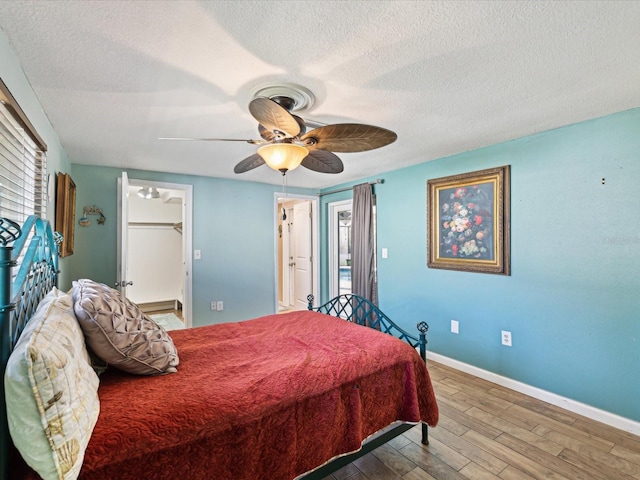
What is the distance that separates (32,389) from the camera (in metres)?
0.80

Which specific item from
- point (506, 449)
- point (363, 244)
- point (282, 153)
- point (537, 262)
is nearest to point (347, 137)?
point (282, 153)

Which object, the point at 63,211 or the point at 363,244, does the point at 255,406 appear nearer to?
the point at 63,211

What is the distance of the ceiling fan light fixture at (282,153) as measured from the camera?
1788 mm

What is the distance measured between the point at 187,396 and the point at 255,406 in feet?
0.93

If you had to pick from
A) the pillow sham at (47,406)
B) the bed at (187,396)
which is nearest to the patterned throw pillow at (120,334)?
the bed at (187,396)

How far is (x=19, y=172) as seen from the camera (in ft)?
5.16

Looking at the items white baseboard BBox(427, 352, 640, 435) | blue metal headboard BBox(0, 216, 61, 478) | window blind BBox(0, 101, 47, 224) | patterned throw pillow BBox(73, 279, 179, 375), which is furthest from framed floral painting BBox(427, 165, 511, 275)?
window blind BBox(0, 101, 47, 224)

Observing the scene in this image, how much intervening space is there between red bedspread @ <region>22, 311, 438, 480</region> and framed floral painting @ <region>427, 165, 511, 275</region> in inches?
59.2

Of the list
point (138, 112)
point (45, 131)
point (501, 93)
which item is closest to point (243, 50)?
point (138, 112)

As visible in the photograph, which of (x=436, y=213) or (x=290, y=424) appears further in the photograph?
(x=436, y=213)

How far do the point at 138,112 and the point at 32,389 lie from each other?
6.20 ft

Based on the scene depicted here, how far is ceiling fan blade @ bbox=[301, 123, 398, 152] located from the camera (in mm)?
1637

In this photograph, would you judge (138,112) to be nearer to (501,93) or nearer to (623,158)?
(501,93)

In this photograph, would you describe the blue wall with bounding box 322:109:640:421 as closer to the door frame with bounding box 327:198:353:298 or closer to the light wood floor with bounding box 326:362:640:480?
the light wood floor with bounding box 326:362:640:480
